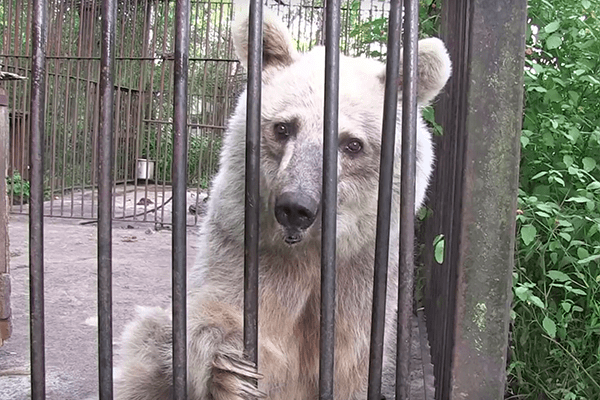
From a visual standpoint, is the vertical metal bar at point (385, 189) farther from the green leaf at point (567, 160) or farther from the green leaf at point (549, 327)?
the green leaf at point (567, 160)

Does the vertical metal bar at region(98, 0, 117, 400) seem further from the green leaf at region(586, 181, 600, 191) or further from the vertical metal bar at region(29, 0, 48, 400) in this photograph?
the green leaf at region(586, 181, 600, 191)

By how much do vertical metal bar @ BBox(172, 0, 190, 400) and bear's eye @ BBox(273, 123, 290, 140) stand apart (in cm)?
88

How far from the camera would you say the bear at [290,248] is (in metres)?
1.91

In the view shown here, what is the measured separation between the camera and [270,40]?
93.9 inches

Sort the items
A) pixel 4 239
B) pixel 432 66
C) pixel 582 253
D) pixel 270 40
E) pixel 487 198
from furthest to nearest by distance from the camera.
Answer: pixel 4 239 < pixel 582 253 < pixel 270 40 < pixel 432 66 < pixel 487 198

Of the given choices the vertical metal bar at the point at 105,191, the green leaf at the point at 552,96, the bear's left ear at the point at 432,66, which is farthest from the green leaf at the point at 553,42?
the vertical metal bar at the point at 105,191

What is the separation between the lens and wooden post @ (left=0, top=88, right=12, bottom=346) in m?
2.97

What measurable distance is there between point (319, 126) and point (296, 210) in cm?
48

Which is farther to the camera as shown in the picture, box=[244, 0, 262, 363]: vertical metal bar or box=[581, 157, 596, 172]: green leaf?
box=[581, 157, 596, 172]: green leaf

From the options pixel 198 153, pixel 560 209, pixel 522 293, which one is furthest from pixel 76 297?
pixel 198 153

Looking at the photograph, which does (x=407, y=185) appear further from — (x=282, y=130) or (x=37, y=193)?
(x=282, y=130)

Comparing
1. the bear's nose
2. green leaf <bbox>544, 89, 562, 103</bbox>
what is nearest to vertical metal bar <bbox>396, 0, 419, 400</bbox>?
the bear's nose

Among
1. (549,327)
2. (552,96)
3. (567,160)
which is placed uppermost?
(552,96)

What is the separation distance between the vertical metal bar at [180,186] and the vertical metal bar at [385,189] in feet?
1.48
